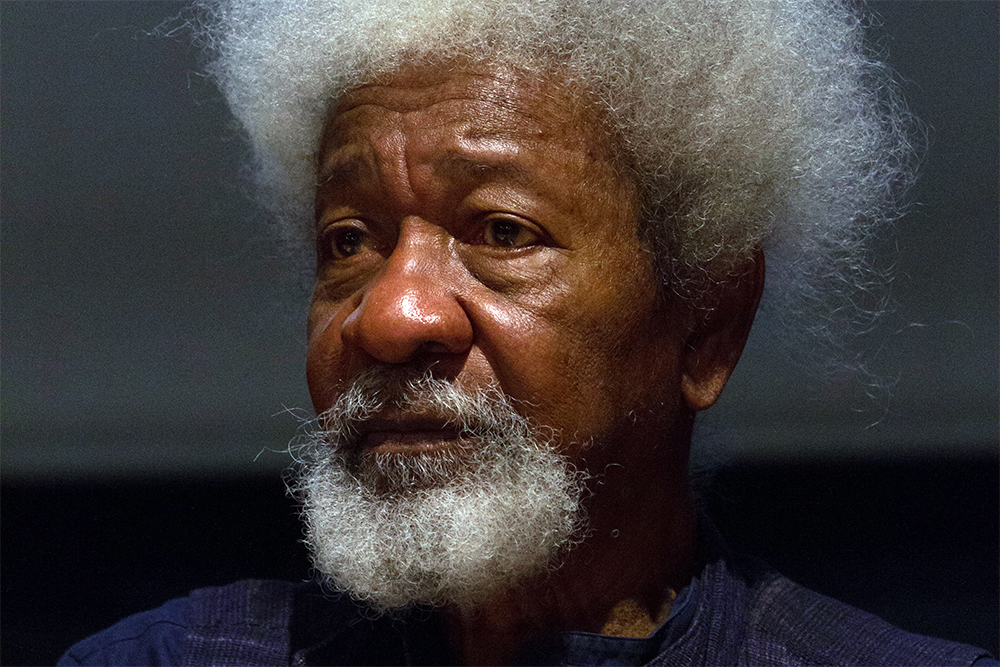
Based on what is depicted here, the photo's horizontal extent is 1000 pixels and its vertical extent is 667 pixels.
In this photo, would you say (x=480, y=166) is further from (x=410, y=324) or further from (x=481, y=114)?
(x=410, y=324)

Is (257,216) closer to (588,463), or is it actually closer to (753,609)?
(588,463)

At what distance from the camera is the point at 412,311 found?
64.7 inches

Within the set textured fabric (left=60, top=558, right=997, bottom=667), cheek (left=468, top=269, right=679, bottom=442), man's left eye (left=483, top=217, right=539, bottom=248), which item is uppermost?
man's left eye (left=483, top=217, right=539, bottom=248)

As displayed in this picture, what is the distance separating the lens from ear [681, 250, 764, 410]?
6.23 feet

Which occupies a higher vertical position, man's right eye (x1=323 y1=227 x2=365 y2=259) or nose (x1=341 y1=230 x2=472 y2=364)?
man's right eye (x1=323 y1=227 x2=365 y2=259)

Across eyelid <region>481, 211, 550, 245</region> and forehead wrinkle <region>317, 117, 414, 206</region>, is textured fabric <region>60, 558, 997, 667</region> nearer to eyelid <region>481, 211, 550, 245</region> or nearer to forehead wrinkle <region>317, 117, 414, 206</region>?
eyelid <region>481, 211, 550, 245</region>

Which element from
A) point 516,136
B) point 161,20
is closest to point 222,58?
point 161,20

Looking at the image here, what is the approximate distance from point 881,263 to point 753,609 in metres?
0.87

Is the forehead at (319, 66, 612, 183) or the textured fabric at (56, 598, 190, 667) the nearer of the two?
the forehead at (319, 66, 612, 183)

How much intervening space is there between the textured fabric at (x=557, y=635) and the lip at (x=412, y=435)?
0.40m

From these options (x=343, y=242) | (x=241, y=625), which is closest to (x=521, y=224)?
(x=343, y=242)

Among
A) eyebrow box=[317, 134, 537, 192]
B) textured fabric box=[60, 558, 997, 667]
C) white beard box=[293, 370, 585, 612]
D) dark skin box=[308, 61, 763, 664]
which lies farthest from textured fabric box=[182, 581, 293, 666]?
eyebrow box=[317, 134, 537, 192]

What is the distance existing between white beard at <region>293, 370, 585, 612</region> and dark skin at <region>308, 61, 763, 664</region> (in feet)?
0.10

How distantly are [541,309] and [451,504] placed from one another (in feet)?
1.16
